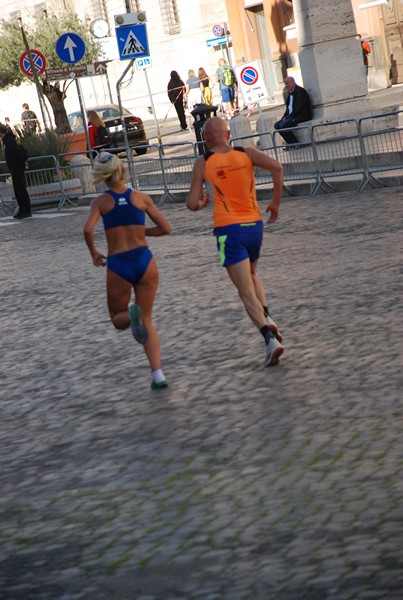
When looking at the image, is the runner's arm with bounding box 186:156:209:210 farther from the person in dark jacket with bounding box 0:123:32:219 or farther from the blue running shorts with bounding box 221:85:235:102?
the blue running shorts with bounding box 221:85:235:102

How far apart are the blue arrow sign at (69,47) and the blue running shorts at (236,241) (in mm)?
20385

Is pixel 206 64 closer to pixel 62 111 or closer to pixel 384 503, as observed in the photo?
pixel 62 111

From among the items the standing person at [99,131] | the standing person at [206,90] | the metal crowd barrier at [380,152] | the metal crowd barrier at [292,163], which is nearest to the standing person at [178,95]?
the standing person at [206,90]

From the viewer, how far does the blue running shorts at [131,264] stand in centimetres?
842

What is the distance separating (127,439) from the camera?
7.00 metres

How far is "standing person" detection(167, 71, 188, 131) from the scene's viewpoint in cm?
4394

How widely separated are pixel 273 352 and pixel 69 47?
21.2 meters

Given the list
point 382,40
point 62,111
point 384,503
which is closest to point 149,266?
point 384,503

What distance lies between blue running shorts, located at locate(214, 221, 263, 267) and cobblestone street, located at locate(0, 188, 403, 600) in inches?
25.9

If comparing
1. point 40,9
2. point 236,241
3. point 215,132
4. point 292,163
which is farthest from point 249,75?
point 40,9

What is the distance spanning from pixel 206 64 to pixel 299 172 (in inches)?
1533

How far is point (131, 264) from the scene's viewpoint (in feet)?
27.7

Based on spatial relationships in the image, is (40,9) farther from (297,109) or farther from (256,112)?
(297,109)

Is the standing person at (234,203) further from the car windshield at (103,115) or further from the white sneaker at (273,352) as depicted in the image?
the car windshield at (103,115)
